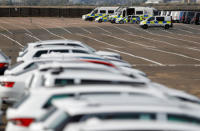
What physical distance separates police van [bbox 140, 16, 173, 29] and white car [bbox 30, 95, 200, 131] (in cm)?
4561

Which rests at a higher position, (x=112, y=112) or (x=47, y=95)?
(x=112, y=112)

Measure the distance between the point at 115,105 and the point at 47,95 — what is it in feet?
5.74

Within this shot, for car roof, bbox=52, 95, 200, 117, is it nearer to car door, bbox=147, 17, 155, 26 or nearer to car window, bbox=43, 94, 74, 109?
car window, bbox=43, 94, 74, 109

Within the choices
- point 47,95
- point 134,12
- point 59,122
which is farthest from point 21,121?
point 134,12

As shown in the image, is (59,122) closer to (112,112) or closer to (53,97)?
(112,112)

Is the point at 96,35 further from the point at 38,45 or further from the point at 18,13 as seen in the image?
the point at 18,13

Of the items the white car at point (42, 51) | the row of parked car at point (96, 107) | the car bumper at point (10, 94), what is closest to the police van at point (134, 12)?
the white car at point (42, 51)

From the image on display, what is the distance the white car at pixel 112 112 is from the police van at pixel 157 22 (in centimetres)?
4561

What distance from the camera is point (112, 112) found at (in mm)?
5520

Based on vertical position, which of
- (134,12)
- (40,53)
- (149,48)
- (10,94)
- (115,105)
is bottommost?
(149,48)

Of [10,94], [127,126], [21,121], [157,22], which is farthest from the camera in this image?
[157,22]

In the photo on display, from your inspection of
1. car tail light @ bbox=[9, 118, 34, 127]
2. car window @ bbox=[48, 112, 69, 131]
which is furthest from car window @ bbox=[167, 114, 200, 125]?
car tail light @ bbox=[9, 118, 34, 127]

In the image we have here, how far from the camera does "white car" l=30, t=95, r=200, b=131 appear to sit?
5516 millimetres

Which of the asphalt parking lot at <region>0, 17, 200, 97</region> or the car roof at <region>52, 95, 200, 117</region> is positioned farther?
the asphalt parking lot at <region>0, 17, 200, 97</region>
